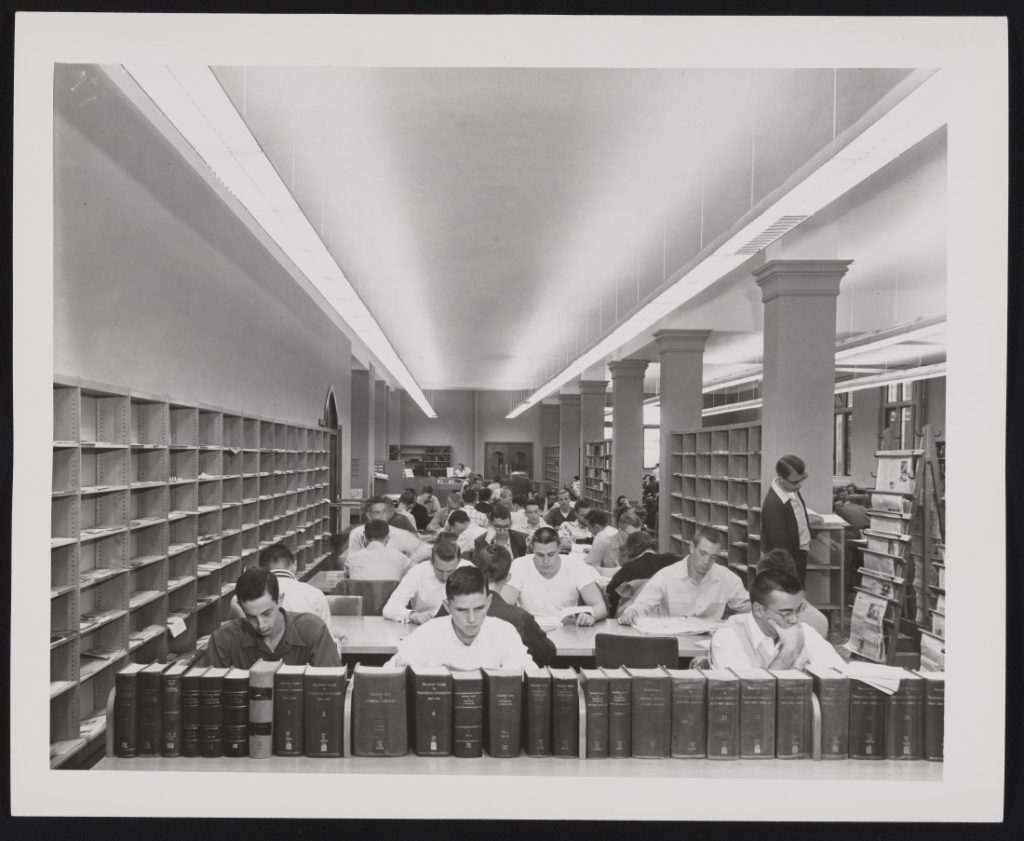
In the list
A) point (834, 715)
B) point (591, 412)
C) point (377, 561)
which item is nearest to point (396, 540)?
point (377, 561)

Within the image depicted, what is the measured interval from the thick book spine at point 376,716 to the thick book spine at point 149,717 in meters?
0.60

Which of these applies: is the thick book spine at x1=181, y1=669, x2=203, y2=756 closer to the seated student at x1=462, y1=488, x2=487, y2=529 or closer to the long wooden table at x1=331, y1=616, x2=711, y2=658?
the long wooden table at x1=331, y1=616, x2=711, y2=658

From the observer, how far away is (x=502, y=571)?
4566 millimetres

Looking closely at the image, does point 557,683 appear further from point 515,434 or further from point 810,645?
point 515,434

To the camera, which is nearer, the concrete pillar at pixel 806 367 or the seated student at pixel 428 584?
the seated student at pixel 428 584

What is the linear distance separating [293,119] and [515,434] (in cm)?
2146

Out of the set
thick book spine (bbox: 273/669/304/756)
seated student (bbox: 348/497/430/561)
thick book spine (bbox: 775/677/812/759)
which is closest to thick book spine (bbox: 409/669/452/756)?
thick book spine (bbox: 273/669/304/756)

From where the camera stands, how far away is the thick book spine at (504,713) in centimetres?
253

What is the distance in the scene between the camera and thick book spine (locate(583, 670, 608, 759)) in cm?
254

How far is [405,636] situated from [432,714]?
5.63ft

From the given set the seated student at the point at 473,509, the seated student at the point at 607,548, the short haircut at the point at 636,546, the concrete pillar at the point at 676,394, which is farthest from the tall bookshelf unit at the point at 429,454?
the short haircut at the point at 636,546

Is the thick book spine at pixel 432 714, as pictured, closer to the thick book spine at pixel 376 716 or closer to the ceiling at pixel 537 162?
the thick book spine at pixel 376 716

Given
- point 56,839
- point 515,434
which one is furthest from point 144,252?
point 515,434

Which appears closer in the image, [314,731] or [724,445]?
[314,731]
